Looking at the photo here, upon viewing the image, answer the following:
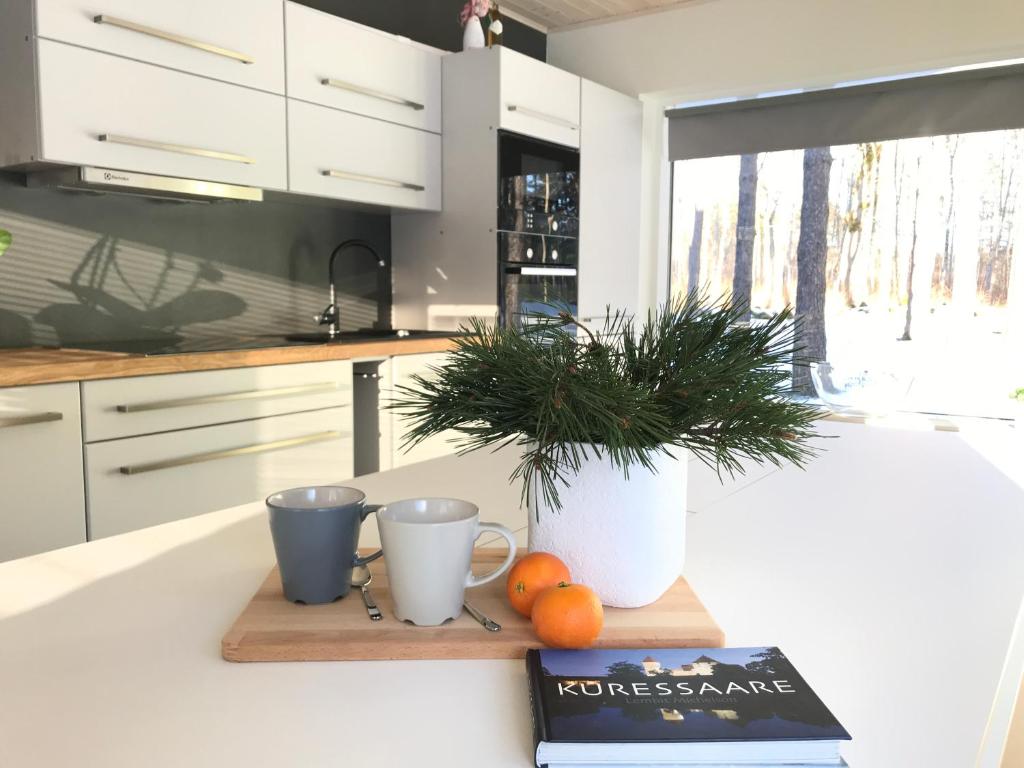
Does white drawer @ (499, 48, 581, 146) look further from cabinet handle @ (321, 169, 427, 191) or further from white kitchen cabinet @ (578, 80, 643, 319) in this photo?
cabinet handle @ (321, 169, 427, 191)

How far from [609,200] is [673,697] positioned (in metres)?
4.16

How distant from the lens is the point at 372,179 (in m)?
3.68

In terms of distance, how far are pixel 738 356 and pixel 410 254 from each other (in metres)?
3.61

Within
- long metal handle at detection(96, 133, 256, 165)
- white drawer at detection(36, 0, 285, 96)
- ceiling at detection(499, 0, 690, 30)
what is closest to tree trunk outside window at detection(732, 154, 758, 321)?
ceiling at detection(499, 0, 690, 30)

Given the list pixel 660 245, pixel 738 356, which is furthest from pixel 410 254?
A: pixel 738 356

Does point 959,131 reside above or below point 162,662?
above

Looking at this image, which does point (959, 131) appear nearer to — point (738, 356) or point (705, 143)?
point (705, 143)

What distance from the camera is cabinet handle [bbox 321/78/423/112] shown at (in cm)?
345

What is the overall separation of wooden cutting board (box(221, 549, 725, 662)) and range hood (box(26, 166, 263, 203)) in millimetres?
2301

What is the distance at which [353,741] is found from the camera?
622 mm

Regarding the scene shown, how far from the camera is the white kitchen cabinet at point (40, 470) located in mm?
2287

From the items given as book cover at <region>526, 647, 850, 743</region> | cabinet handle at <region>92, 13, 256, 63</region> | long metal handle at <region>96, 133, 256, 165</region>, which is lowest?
book cover at <region>526, 647, 850, 743</region>

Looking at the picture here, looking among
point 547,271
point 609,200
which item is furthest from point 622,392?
point 609,200

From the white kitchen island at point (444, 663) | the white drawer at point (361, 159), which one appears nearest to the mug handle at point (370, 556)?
the white kitchen island at point (444, 663)
